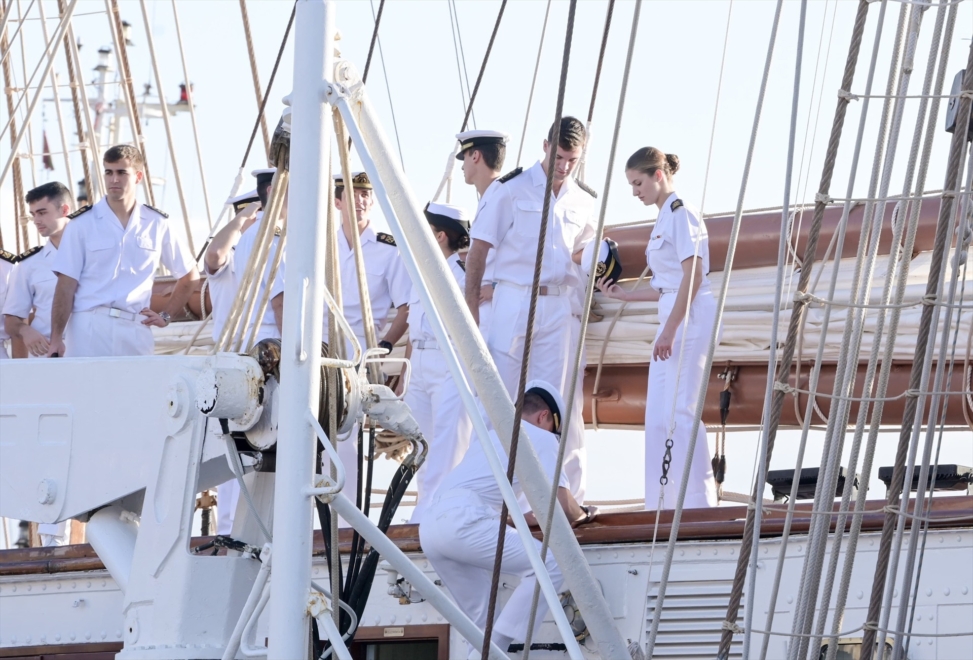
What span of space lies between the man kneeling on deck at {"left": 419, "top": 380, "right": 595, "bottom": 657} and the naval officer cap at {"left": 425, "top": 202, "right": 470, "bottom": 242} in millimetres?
1676

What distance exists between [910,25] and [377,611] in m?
2.59

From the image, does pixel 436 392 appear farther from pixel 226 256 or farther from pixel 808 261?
pixel 808 261

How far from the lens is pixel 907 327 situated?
5438mm

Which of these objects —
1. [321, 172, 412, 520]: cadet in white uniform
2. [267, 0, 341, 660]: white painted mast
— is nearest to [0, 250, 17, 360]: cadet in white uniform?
[321, 172, 412, 520]: cadet in white uniform

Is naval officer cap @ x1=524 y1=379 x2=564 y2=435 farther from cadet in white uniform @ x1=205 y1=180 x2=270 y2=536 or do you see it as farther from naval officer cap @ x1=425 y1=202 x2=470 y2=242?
cadet in white uniform @ x1=205 y1=180 x2=270 y2=536

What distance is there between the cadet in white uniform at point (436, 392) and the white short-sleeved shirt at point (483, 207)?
17 centimetres

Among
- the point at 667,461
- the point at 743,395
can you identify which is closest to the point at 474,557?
the point at 667,461

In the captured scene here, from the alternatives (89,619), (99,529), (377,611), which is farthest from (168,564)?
(89,619)

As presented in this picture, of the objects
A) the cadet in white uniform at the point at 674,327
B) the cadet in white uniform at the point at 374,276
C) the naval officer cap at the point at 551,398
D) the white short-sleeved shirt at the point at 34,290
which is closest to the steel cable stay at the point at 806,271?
the naval officer cap at the point at 551,398

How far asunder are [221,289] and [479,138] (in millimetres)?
1479

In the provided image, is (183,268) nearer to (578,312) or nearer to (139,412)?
(578,312)

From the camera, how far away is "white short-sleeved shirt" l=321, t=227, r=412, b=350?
629 centimetres

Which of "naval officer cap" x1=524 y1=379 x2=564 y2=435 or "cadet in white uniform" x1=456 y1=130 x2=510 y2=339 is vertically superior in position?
"cadet in white uniform" x1=456 y1=130 x2=510 y2=339

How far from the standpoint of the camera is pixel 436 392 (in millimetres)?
5906
